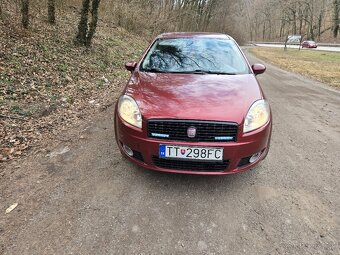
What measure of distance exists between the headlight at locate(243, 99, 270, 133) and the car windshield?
81cm

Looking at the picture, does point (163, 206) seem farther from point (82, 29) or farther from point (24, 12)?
point (82, 29)

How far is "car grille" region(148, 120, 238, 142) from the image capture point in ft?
9.10

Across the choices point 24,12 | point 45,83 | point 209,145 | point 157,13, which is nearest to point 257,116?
point 209,145

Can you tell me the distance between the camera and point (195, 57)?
408 cm

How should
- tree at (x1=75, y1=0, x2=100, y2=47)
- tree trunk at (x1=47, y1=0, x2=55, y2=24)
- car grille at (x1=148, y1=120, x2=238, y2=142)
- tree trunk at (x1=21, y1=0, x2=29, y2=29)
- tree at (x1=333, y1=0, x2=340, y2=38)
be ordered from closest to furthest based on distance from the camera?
1. car grille at (x1=148, y1=120, x2=238, y2=142)
2. tree trunk at (x1=21, y1=0, x2=29, y2=29)
3. tree at (x1=75, y1=0, x2=100, y2=47)
4. tree trunk at (x1=47, y1=0, x2=55, y2=24)
5. tree at (x1=333, y1=0, x2=340, y2=38)

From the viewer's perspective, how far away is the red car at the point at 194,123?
110 inches

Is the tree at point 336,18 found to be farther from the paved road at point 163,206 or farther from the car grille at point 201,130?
the car grille at point 201,130

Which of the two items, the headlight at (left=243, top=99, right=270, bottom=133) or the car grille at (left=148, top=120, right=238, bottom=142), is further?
the headlight at (left=243, top=99, right=270, bottom=133)

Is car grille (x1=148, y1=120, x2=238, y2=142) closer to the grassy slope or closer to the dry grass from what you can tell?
the grassy slope

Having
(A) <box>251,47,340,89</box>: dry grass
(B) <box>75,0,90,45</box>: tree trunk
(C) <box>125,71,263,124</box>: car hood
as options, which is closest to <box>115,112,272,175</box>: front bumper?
(C) <box>125,71,263,124</box>: car hood

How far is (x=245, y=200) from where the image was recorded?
294 centimetres

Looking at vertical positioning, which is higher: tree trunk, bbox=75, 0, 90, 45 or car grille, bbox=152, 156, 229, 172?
tree trunk, bbox=75, 0, 90, 45

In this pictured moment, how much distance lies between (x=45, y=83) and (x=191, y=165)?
469 cm

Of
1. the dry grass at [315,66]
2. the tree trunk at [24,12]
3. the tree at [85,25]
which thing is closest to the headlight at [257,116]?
the tree trunk at [24,12]
